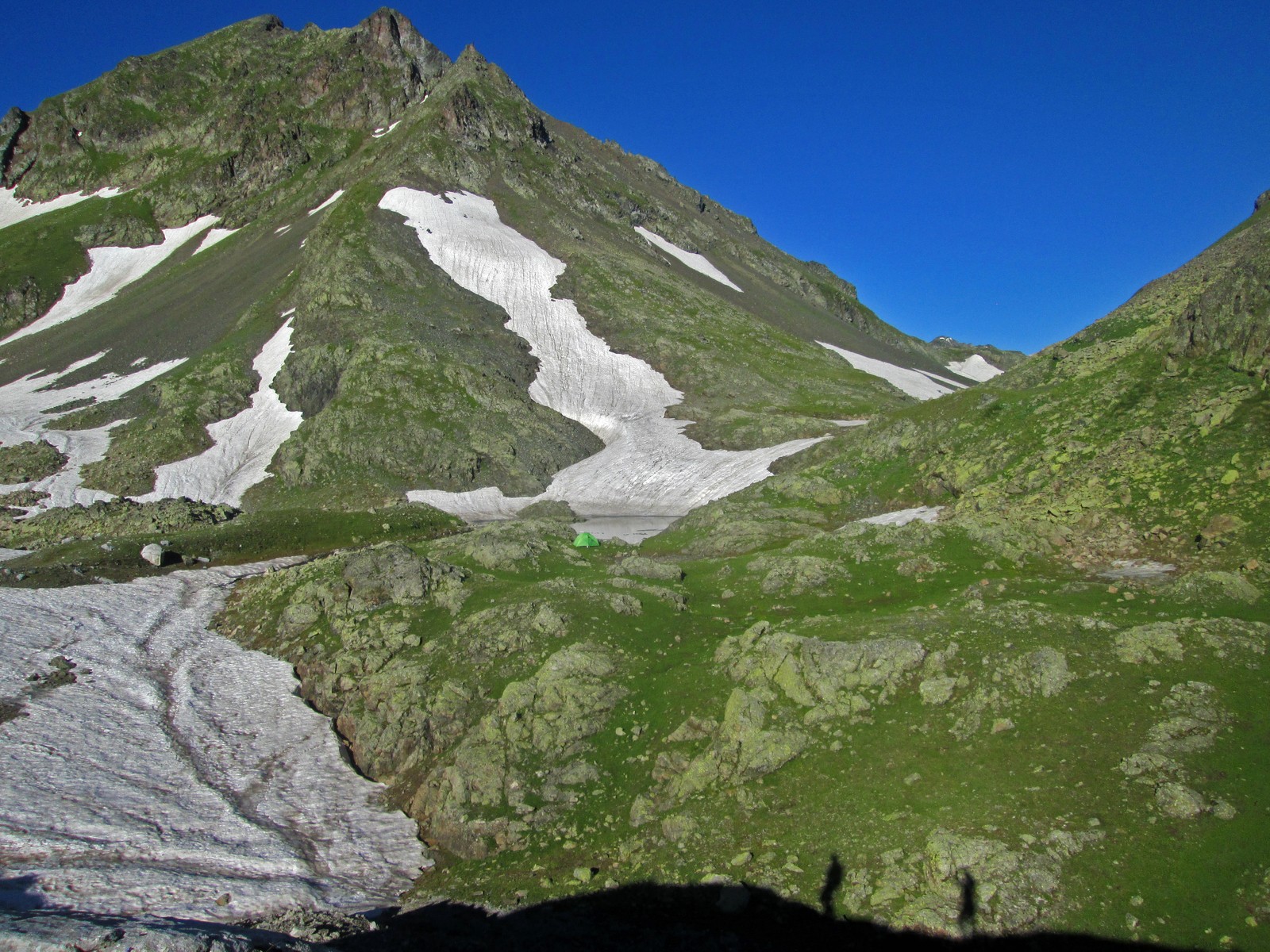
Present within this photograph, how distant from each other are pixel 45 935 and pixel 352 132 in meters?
224

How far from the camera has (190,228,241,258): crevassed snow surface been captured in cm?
17838

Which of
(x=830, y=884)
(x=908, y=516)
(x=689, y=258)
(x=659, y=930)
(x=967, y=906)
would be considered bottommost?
(x=659, y=930)

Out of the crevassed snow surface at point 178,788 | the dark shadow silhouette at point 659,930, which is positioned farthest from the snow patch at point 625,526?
the dark shadow silhouette at point 659,930

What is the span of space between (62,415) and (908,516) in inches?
5028

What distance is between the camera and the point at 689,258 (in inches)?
7490

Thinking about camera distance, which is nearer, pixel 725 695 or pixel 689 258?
pixel 725 695

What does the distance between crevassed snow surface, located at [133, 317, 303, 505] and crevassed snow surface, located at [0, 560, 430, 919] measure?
49.1 metres

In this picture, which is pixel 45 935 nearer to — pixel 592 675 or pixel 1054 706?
pixel 592 675

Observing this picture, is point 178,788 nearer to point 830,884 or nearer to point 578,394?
point 830,884

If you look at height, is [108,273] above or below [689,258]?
below

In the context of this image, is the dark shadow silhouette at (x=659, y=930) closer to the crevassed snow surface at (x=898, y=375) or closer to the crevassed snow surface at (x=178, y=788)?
the crevassed snow surface at (x=178, y=788)

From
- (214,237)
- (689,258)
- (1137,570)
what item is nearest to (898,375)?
(689,258)

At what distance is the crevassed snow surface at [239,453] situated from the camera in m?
91.9

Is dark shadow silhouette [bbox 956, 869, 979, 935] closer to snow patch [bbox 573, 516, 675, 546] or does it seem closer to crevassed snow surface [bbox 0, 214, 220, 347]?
snow patch [bbox 573, 516, 675, 546]
